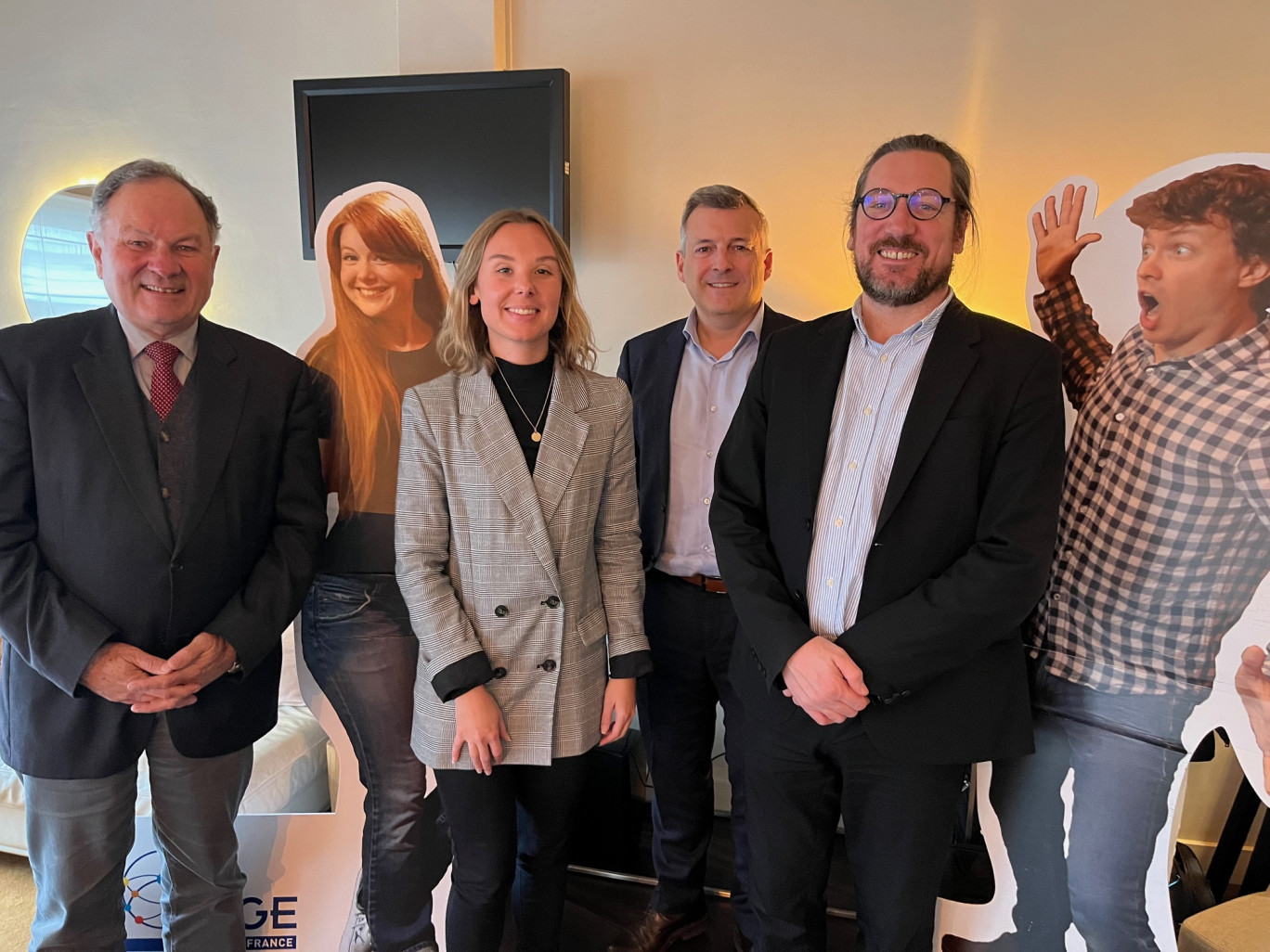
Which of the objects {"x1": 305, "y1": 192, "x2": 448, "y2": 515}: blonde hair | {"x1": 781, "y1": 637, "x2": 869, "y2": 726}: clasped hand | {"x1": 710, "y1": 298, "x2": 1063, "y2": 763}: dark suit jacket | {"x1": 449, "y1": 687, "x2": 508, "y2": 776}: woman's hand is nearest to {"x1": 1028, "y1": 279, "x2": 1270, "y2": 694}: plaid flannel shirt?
{"x1": 710, "y1": 298, "x2": 1063, "y2": 763}: dark suit jacket

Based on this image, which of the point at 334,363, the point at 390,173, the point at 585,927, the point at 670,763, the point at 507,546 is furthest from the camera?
the point at 390,173

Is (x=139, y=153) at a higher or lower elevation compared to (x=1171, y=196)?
higher

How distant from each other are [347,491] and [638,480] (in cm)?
75

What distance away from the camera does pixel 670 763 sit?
2168 millimetres

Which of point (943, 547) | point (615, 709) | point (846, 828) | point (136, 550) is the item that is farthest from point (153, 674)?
point (943, 547)

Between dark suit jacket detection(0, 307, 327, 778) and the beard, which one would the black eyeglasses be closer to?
the beard

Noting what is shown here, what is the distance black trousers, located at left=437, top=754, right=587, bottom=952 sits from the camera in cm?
165

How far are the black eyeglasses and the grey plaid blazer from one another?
27.7 inches

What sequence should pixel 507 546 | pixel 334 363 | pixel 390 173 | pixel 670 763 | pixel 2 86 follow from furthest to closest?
1. pixel 2 86
2. pixel 390 173
3. pixel 670 763
4. pixel 334 363
5. pixel 507 546

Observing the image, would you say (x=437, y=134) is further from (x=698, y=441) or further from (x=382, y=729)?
(x=382, y=729)

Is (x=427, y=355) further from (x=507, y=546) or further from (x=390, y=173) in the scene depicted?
(x=390, y=173)

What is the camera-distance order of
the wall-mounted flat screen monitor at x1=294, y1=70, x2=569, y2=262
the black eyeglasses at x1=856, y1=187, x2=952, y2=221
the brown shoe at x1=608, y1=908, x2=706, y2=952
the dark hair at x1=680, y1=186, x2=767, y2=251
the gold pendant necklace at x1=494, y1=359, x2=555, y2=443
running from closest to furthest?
1. the black eyeglasses at x1=856, y1=187, x2=952, y2=221
2. the gold pendant necklace at x1=494, y1=359, x2=555, y2=443
3. the dark hair at x1=680, y1=186, x2=767, y2=251
4. the brown shoe at x1=608, y1=908, x2=706, y2=952
5. the wall-mounted flat screen monitor at x1=294, y1=70, x2=569, y2=262

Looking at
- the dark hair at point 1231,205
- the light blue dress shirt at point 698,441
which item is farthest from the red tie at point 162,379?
the dark hair at point 1231,205

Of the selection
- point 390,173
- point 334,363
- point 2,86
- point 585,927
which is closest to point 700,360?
point 334,363
